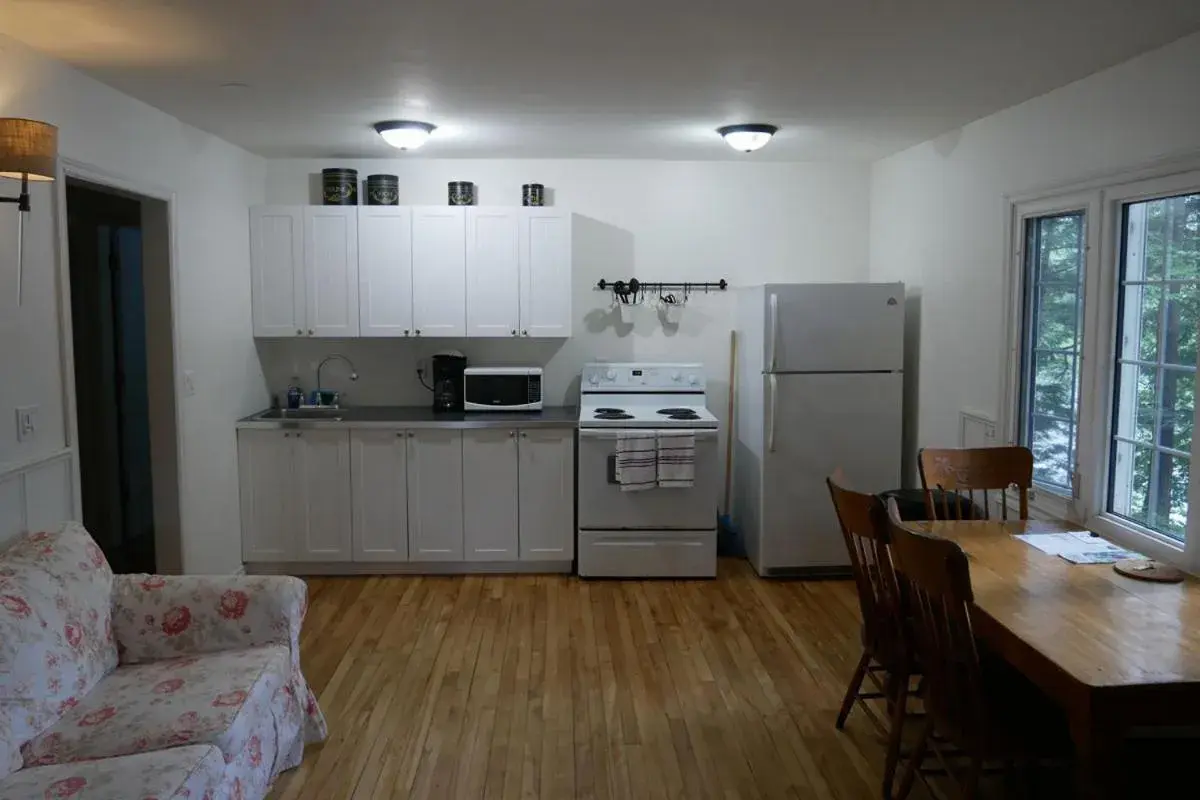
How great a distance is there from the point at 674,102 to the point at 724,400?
2212 millimetres

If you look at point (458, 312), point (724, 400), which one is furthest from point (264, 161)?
point (724, 400)

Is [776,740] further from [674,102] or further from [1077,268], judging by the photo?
[674,102]

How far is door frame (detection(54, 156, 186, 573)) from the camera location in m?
3.14

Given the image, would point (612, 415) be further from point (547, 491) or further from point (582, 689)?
point (582, 689)

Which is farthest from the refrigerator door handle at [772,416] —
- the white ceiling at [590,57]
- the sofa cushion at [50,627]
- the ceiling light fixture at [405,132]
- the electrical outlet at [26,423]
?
the electrical outlet at [26,423]

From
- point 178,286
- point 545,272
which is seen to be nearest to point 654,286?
point 545,272

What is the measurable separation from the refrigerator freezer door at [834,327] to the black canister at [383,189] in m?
2.16

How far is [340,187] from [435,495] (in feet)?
5.95

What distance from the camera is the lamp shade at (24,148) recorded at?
2.48 m

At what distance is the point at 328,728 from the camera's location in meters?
3.24

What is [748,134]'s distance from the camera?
4363 millimetres

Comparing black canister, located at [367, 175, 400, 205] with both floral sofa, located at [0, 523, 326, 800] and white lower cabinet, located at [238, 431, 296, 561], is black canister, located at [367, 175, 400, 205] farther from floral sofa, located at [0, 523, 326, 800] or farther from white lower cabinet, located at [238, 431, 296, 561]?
floral sofa, located at [0, 523, 326, 800]

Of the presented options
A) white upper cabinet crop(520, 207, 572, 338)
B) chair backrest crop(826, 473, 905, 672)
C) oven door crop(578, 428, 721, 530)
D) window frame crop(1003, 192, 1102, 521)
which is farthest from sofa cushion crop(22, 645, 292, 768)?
window frame crop(1003, 192, 1102, 521)

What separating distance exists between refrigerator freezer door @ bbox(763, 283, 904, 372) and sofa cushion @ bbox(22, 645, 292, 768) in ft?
9.61
